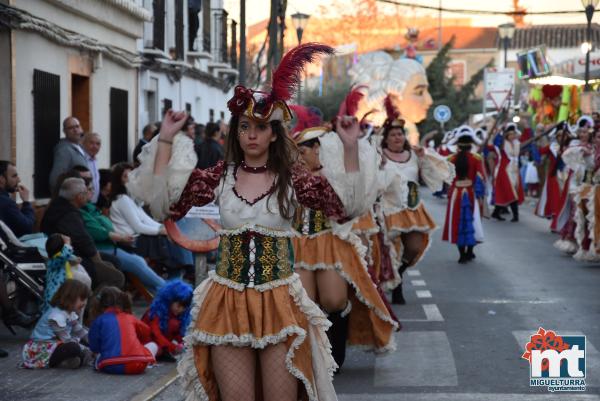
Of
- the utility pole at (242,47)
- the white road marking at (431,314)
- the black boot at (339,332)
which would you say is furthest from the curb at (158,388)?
the utility pole at (242,47)

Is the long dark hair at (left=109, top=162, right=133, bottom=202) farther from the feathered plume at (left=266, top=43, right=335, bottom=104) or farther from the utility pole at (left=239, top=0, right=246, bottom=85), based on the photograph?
the utility pole at (left=239, top=0, right=246, bottom=85)

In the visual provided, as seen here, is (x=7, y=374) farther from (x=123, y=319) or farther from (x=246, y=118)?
(x=246, y=118)

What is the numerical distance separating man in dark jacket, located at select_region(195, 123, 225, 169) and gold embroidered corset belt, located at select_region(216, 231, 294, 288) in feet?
37.1

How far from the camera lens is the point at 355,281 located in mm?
8156

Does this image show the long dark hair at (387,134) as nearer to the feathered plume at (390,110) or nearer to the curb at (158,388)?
the feathered plume at (390,110)

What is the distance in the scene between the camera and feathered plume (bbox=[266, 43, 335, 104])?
5.85 metres

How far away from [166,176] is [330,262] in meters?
2.44

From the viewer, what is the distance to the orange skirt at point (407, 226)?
492 inches

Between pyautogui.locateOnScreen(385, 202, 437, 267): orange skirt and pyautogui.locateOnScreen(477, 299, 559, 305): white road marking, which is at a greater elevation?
pyautogui.locateOnScreen(385, 202, 437, 267): orange skirt

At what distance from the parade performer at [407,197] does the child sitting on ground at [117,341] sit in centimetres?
389

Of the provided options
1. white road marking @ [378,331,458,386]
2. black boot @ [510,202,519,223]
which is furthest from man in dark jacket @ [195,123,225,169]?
black boot @ [510,202,519,223]

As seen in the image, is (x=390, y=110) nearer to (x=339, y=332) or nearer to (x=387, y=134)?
(x=387, y=134)

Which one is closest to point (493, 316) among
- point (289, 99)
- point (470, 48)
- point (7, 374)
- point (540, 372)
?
point (540, 372)

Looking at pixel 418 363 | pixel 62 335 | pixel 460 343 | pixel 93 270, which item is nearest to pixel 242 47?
pixel 93 270
